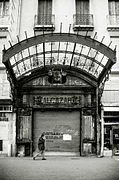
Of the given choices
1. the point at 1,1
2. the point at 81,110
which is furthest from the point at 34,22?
the point at 81,110

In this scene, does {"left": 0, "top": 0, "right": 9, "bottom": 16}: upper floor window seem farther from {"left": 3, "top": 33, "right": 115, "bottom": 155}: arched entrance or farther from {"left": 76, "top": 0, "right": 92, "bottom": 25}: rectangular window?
{"left": 76, "top": 0, "right": 92, "bottom": 25}: rectangular window

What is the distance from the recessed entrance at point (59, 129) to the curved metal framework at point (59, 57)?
267cm

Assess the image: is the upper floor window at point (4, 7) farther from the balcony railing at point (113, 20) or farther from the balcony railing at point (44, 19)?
the balcony railing at point (113, 20)

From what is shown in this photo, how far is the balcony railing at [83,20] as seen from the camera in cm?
2170

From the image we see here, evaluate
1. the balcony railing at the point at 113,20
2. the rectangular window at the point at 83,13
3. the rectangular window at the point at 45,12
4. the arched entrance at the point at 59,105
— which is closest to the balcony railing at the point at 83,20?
the rectangular window at the point at 83,13

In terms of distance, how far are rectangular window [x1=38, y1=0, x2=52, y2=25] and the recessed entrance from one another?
6071 millimetres

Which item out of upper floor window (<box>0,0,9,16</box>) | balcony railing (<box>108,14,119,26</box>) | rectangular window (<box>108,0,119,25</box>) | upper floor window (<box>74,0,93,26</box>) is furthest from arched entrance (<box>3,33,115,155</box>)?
upper floor window (<box>0,0,9,16</box>)

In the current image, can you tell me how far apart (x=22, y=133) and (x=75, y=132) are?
3138mm

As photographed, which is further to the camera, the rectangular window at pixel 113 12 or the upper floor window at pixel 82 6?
the upper floor window at pixel 82 6

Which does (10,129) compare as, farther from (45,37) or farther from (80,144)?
(45,37)

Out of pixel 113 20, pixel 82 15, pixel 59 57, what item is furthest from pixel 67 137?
pixel 113 20

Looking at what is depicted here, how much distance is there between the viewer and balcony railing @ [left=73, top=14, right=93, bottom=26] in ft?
71.2

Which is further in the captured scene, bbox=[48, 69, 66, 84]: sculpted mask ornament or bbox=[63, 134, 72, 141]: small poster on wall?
bbox=[63, 134, 72, 141]: small poster on wall

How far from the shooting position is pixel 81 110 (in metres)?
19.8
